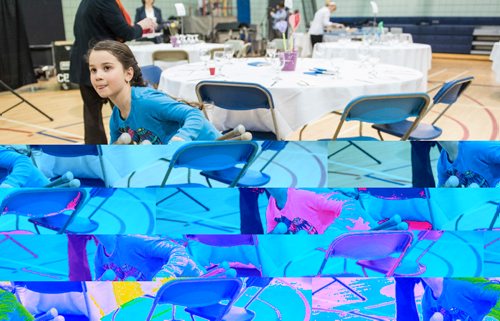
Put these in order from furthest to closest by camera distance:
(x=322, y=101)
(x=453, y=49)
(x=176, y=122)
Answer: (x=453, y=49) → (x=322, y=101) → (x=176, y=122)

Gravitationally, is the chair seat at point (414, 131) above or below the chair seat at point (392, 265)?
below

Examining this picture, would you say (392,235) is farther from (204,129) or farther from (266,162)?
(204,129)

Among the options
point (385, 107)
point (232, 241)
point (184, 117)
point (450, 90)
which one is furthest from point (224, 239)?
point (450, 90)

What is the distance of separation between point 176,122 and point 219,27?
10.7 metres

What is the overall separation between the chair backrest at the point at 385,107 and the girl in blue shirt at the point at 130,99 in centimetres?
115

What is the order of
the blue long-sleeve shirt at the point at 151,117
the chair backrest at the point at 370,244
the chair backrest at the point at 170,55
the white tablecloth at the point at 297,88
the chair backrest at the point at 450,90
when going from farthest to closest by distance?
the chair backrest at the point at 170,55, the chair backrest at the point at 450,90, the white tablecloth at the point at 297,88, the blue long-sleeve shirt at the point at 151,117, the chair backrest at the point at 370,244

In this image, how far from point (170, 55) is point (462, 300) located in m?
5.01

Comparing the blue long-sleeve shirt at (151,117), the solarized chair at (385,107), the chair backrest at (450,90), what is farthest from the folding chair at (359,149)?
the chair backrest at (450,90)

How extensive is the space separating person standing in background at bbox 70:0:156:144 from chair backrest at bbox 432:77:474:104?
6.83 feet

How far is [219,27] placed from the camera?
1193 centimetres

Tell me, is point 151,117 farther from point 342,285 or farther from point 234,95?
point 342,285

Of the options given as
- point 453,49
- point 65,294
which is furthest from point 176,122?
point 453,49

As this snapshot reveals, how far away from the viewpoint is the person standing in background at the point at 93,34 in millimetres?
3135

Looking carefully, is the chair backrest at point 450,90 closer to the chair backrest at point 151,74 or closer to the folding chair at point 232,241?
the chair backrest at point 151,74
